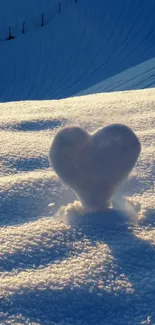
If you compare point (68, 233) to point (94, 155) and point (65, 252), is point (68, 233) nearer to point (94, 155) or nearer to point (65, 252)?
point (65, 252)

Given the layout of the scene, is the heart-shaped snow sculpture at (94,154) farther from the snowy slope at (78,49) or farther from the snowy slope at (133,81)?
the snowy slope at (78,49)

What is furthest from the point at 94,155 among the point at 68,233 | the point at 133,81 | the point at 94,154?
the point at 133,81

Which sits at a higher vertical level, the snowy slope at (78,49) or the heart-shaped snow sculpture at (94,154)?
the snowy slope at (78,49)

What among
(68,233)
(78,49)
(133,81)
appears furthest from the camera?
(78,49)

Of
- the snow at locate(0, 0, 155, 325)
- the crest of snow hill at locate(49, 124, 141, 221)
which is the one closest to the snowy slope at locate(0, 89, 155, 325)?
the snow at locate(0, 0, 155, 325)

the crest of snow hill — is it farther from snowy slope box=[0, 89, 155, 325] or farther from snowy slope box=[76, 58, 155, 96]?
→ snowy slope box=[76, 58, 155, 96]

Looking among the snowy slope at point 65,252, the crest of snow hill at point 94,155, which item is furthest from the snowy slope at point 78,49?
the crest of snow hill at point 94,155
